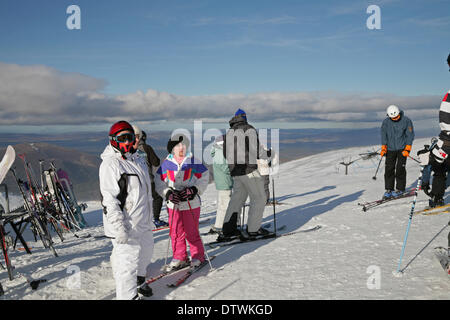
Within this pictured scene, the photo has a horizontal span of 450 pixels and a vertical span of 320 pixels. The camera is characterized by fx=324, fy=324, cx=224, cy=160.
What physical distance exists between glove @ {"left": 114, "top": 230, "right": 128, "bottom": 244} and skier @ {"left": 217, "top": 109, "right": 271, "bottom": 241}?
113 inches

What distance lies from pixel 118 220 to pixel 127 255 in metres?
0.45

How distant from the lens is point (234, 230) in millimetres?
6559

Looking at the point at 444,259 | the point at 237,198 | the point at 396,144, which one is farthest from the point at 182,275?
the point at 396,144

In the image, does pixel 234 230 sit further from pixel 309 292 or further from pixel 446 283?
pixel 446 283

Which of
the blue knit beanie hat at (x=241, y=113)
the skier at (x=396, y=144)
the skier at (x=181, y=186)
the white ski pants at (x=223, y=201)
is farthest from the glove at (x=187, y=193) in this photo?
the skier at (x=396, y=144)

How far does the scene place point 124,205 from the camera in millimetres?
3770

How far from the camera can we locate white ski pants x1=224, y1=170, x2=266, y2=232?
20.0 ft

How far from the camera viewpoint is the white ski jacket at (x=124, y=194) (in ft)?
11.8

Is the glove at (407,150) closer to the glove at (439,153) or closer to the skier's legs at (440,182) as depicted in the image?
the skier's legs at (440,182)

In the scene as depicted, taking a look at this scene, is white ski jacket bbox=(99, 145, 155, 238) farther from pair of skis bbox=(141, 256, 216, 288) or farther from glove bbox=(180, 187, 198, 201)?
pair of skis bbox=(141, 256, 216, 288)

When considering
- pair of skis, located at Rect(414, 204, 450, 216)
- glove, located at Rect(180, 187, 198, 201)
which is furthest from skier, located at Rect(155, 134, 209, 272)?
pair of skis, located at Rect(414, 204, 450, 216)

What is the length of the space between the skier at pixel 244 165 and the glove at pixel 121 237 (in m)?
2.87

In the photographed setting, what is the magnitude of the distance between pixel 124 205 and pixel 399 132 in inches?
302

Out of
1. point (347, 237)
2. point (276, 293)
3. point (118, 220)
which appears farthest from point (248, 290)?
point (347, 237)
